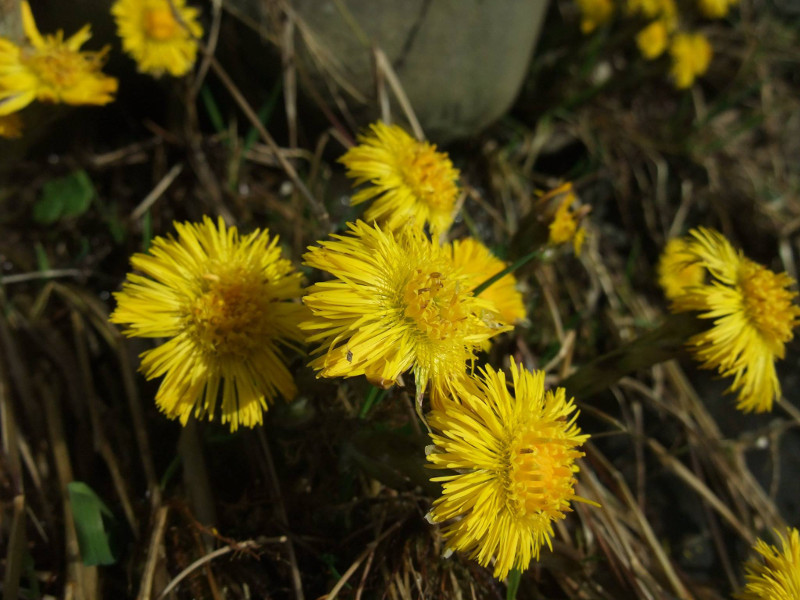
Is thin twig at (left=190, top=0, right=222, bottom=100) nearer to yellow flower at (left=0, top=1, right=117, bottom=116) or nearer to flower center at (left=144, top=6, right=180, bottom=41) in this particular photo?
flower center at (left=144, top=6, right=180, bottom=41)

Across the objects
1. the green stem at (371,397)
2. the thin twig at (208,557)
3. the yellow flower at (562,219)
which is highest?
the yellow flower at (562,219)

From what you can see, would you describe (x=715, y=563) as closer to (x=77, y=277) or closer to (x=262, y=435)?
(x=262, y=435)

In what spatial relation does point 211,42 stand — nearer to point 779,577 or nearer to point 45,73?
point 45,73

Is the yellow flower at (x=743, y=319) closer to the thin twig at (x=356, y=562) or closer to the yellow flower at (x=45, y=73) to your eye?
the thin twig at (x=356, y=562)

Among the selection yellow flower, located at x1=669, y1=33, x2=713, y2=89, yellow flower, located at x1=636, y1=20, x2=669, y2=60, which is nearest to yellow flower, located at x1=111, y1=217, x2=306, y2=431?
yellow flower, located at x1=636, y1=20, x2=669, y2=60

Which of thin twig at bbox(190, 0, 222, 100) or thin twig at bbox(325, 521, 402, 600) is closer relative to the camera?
thin twig at bbox(325, 521, 402, 600)

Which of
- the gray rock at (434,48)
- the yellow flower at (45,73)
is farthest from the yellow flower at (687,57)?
the yellow flower at (45,73)
